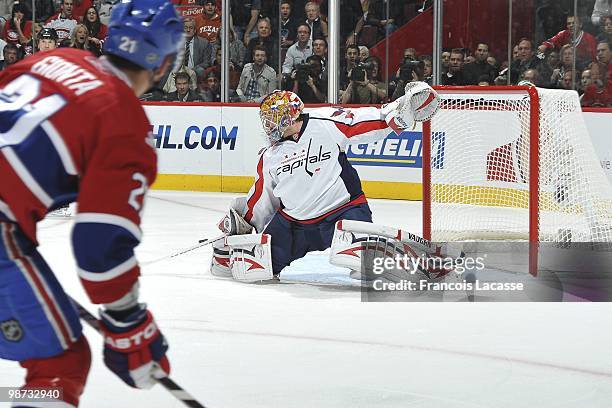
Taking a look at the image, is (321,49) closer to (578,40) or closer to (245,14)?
(245,14)

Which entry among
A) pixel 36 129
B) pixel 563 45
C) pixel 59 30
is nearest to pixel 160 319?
pixel 36 129

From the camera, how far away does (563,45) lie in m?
7.91

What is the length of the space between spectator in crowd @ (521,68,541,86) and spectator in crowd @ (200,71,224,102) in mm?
2720

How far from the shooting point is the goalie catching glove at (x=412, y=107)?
15.8 ft

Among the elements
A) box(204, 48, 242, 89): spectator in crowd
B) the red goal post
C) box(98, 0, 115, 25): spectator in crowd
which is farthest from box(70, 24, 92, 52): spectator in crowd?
the red goal post

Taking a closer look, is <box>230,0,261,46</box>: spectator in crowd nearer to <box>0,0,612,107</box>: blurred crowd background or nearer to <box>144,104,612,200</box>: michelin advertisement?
<box>0,0,612,107</box>: blurred crowd background

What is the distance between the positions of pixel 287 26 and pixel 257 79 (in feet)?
1.70

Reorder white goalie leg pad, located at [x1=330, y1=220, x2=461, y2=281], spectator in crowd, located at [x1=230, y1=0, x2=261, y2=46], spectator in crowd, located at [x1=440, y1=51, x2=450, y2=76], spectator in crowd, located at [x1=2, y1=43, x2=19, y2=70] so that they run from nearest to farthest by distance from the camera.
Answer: white goalie leg pad, located at [x1=330, y1=220, x2=461, y2=281] → spectator in crowd, located at [x1=440, y1=51, x2=450, y2=76] → spectator in crowd, located at [x1=230, y1=0, x2=261, y2=46] → spectator in crowd, located at [x1=2, y1=43, x2=19, y2=70]

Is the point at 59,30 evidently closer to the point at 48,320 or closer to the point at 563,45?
the point at 563,45

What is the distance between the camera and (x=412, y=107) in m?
4.83

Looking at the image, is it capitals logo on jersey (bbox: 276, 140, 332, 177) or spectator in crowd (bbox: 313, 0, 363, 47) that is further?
spectator in crowd (bbox: 313, 0, 363, 47)

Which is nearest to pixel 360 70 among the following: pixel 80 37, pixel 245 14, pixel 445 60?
pixel 445 60

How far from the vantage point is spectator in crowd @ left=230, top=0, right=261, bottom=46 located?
30.6ft

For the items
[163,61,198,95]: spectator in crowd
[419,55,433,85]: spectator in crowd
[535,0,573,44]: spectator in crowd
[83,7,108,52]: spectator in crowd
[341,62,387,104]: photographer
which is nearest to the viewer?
[535,0,573,44]: spectator in crowd
